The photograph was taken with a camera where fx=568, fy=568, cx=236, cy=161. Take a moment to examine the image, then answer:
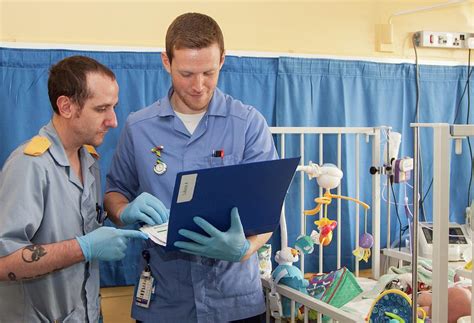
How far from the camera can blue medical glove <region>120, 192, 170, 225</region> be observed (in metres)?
1.60

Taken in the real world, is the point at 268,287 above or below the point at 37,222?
below

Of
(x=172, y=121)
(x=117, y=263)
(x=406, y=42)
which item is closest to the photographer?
(x=172, y=121)

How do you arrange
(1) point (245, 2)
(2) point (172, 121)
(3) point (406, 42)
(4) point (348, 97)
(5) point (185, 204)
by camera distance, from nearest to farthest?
(5) point (185, 204), (2) point (172, 121), (1) point (245, 2), (4) point (348, 97), (3) point (406, 42)

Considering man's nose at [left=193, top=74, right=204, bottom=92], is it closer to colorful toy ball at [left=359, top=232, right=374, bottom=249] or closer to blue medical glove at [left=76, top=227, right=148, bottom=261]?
blue medical glove at [left=76, top=227, right=148, bottom=261]

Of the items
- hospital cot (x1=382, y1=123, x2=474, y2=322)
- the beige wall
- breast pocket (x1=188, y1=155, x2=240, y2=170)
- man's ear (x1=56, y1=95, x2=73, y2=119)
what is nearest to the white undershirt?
breast pocket (x1=188, y1=155, x2=240, y2=170)

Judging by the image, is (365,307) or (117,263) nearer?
(365,307)

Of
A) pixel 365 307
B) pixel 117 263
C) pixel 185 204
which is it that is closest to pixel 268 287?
pixel 365 307

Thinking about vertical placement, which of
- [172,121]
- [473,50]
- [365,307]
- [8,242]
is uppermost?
[473,50]

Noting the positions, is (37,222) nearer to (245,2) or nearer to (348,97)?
(245,2)

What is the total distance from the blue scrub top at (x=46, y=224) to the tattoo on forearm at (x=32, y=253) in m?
0.02

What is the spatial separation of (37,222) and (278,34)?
1761 mm

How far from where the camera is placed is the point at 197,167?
5.59 feet

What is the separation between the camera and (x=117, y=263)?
2.50 metres

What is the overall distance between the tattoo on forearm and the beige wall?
1251mm
